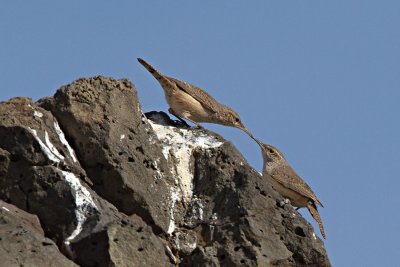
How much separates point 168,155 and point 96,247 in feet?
7.24

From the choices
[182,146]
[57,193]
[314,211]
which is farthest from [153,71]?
[57,193]

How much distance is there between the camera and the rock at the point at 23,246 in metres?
10.8

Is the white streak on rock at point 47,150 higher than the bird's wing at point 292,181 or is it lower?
lower

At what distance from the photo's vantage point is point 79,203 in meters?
12.0

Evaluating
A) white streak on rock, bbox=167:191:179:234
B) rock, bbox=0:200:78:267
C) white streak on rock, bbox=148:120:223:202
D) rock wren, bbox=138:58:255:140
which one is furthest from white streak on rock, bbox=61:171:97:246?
rock wren, bbox=138:58:255:140

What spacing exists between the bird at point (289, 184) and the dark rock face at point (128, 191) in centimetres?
354

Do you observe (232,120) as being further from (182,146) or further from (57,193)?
(57,193)

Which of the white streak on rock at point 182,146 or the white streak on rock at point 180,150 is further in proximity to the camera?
the white streak on rock at point 182,146

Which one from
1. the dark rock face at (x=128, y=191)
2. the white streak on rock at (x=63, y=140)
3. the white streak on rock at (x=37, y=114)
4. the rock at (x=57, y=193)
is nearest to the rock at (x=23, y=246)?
the dark rock face at (x=128, y=191)

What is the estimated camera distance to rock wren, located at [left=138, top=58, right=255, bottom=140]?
17141mm

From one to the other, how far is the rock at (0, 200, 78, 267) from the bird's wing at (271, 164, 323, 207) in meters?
6.30

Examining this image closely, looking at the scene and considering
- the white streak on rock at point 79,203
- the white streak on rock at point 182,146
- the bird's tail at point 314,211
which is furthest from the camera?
the bird's tail at point 314,211

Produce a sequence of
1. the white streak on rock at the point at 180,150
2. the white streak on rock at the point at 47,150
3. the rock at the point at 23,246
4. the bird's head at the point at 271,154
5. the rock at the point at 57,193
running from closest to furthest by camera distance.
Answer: the rock at the point at 23,246, the rock at the point at 57,193, the white streak on rock at the point at 47,150, the white streak on rock at the point at 180,150, the bird's head at the point at 271,154

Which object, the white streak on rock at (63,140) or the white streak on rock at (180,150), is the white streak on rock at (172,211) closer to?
the white streak on rock at (180,150)
